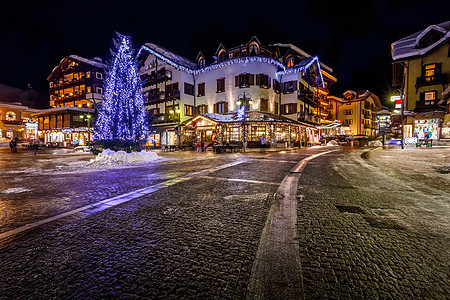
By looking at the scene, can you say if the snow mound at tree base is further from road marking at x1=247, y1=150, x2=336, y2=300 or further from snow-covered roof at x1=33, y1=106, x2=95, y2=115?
snow-covered roof at x1=33, y1=106, x2=95, y2=115

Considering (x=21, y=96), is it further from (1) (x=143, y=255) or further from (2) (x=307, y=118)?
(1) (x=143, y=255)

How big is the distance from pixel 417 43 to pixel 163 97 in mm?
36584

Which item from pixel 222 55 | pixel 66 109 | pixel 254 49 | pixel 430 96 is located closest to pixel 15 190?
pixel 254 49

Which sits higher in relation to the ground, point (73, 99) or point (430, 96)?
point (73, 99)

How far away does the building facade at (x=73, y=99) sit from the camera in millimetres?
41156

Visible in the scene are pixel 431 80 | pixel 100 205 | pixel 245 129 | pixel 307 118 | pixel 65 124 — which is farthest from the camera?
pixel 65 124

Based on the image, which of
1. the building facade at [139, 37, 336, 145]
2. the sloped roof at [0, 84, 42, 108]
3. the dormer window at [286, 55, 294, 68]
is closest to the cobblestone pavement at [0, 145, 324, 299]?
the building facade at [139, 37, 336, 145]

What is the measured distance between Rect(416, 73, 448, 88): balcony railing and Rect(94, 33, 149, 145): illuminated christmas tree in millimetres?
35135

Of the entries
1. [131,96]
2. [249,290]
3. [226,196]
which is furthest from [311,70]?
[249,290]

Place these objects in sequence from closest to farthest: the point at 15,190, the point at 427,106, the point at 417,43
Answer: the point at 15,190 < the point at 427,106 < the point at 417,43

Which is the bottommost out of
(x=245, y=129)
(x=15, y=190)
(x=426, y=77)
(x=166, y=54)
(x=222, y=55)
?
(x=15, y=190)

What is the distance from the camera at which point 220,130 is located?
2714 cm

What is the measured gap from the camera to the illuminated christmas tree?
607 inches

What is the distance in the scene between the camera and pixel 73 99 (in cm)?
4638
